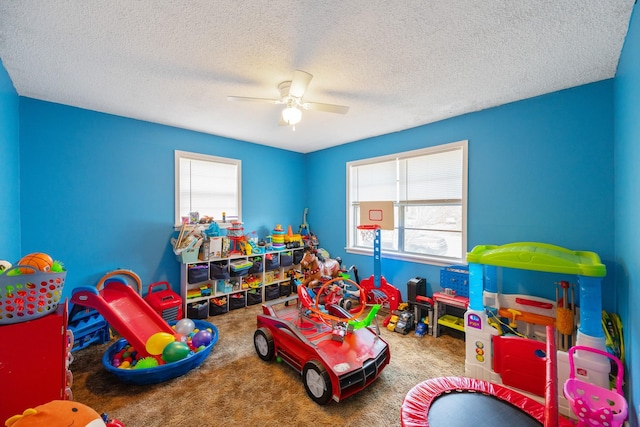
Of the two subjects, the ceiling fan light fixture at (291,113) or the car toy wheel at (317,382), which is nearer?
the car toy wheel at (317,382)

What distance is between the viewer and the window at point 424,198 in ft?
11.3

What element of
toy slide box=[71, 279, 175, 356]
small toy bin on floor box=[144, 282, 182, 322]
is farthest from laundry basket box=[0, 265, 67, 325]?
small toy bin on floor box=[144, 282, 182, 322]

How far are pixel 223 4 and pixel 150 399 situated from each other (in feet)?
9.53

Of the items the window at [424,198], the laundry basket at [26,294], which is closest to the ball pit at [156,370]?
the laundry basket at [26,294]

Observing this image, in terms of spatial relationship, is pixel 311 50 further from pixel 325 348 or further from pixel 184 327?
pixel 184 327

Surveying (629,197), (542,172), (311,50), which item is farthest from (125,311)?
(542,172)

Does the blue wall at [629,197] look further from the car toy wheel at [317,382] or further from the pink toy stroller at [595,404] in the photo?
the car toy wheel at [317,382]

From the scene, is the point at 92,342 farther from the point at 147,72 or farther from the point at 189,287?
the point at 147,72

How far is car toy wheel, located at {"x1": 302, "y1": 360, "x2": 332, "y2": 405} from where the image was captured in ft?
6.48

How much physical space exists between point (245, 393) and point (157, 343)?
96 centimetres

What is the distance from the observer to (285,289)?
4648 millimetres

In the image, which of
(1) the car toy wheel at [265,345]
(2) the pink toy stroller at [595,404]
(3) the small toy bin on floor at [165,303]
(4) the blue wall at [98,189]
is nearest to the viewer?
(2) the pink toy stroller at [595,404]

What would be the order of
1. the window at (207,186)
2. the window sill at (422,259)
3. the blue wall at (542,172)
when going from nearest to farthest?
1. the blue wall at (542,172)
2. the window sill at (422,259)
3. the window at (207,186)

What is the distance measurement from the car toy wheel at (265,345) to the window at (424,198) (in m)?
2.24
